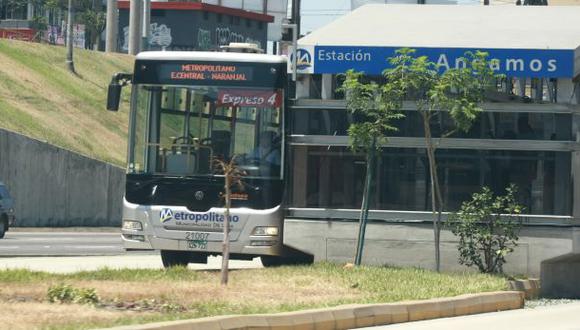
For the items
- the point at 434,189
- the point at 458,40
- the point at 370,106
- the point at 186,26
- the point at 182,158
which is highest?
the point at 186,26

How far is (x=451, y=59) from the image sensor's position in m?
21.0

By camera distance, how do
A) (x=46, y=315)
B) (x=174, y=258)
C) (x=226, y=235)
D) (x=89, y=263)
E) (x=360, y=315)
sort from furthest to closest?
1. (x=89, y=263)
2. (x=174, y=258)
3. (x=226, y=235)
4. (x=360, y=315)
5. (x=46, y=315)

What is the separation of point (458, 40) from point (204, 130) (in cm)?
→ 428

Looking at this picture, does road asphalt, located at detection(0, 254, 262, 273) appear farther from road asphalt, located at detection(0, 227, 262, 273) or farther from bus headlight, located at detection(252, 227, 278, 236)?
bus headlight, located at detection(252, 227, 278, 236)

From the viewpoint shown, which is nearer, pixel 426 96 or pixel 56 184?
pixel 426 96

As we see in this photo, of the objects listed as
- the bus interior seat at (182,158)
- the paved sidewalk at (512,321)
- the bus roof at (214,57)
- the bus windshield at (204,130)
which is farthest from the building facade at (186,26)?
the paved sidewalk at (512,321)

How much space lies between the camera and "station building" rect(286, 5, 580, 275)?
2053cm

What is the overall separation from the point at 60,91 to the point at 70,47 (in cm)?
254

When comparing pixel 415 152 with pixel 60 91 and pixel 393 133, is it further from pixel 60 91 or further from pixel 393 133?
pixel 60 91

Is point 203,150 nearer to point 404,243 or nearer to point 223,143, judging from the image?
point 223,143

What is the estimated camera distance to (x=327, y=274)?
1848 centimetres

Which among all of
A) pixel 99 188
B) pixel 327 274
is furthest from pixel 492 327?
pixel 99 188

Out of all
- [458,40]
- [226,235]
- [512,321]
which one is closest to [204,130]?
[458,40]

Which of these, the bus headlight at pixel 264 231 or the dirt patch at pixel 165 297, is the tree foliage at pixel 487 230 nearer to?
the bus headlight at pixel 264 231
